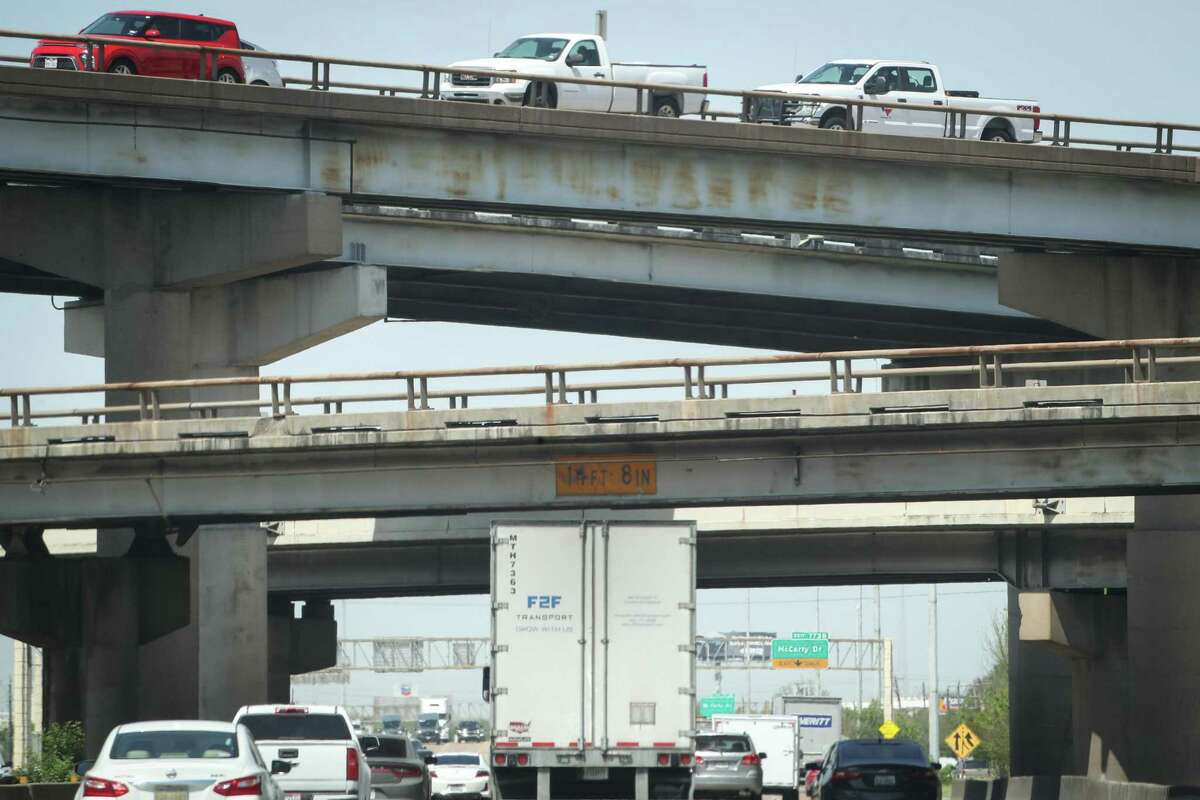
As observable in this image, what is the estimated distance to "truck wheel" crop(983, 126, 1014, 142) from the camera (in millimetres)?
41656

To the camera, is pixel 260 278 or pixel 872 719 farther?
pixel 872 719

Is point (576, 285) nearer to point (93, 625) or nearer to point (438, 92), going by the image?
point (438, 92)

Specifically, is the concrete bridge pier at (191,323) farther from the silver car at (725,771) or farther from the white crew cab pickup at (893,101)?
the silver car at (725,771)

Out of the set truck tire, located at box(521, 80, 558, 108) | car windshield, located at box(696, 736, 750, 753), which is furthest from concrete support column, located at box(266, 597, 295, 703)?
car windshield, located at box(696, 736, 750, 753)

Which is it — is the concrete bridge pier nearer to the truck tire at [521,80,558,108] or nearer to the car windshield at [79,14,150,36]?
the car windshield at [79,14,150,36]

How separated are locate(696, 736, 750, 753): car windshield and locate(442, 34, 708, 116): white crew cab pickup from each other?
1234 cm

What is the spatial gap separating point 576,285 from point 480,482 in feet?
A: 56.2

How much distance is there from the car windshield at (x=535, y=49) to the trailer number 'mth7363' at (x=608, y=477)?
1347 cm

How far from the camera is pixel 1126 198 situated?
39406 millimetres

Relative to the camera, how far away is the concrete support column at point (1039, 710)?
51719 mm

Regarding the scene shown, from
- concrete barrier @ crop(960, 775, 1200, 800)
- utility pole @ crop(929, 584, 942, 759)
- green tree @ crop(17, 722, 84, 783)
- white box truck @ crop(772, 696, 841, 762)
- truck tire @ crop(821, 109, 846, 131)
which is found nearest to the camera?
concrete barrier @ crop(960, 775, 1200, 800)

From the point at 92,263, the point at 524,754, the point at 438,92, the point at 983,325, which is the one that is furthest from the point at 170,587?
the point at 983,325

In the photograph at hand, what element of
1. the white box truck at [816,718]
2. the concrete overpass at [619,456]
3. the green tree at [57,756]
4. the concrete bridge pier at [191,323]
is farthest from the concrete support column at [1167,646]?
the white box truck at [816,718]

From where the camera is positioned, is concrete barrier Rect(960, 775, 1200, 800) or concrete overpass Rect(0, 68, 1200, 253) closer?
concrete barrier Rect(960, 775, 1200, 800)
